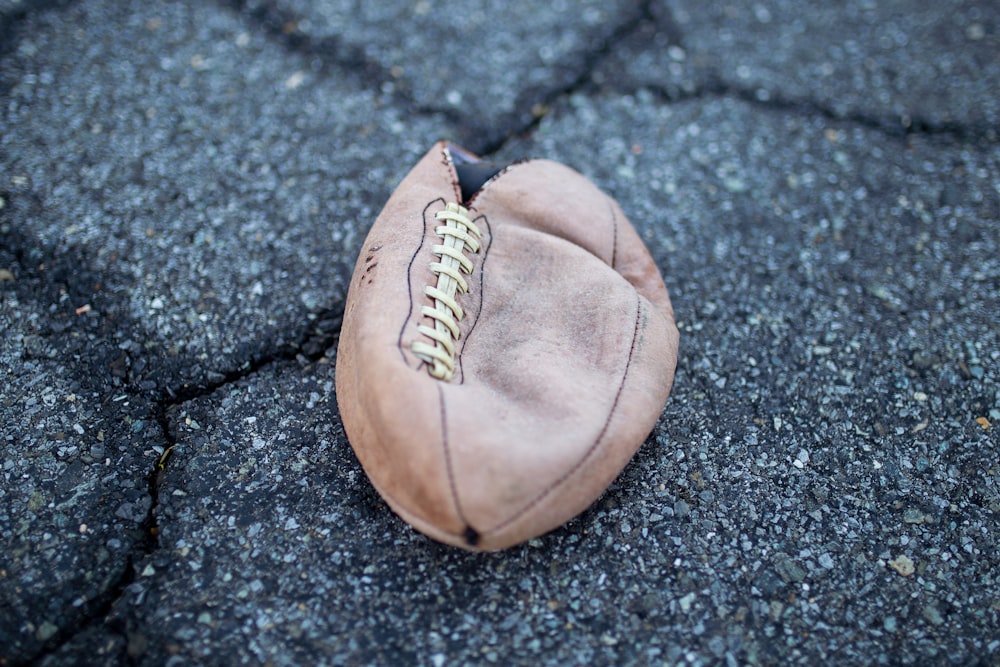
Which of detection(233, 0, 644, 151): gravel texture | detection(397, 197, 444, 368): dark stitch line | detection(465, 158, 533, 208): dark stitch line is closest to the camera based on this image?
detection(397, 197, 444, 368): dark stitch line

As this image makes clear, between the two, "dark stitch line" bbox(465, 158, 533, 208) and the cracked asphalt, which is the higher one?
"dark stitch line" bbox(465, 158, 533, 208)

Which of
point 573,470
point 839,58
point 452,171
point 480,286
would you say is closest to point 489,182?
point 452,171

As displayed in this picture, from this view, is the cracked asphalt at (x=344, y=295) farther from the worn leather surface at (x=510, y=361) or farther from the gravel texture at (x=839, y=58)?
the worn leather surface at (x=510, y=361)

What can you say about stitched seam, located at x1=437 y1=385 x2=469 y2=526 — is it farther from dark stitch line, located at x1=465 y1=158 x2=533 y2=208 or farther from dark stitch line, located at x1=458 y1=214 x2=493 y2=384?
dark stitch line, located at x1=465 y1=158 x2=533 y2=208

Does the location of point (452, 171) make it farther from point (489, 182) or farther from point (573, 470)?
point (573, 470)

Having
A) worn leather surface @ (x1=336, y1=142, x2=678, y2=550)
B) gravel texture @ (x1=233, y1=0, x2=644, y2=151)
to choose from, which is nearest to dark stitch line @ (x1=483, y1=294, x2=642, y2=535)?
worn leather surface @ (x1=336, y1=142, x2=678, y2=550)

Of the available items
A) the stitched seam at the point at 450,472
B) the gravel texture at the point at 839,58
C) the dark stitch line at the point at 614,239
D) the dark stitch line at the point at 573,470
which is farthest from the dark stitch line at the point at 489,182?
the gravel texture at the point at 839,58
